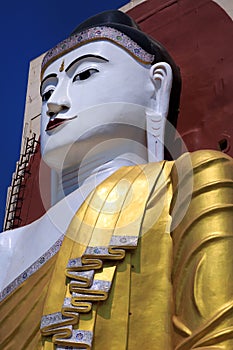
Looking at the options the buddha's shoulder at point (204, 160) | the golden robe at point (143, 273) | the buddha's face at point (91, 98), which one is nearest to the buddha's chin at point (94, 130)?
the buddha's face at point (91, 98)

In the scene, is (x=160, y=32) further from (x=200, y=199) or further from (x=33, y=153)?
(x=200, y=199)

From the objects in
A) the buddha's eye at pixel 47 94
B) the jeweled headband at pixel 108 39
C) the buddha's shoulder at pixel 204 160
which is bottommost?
the buddha's shoulder at pixel 204 160

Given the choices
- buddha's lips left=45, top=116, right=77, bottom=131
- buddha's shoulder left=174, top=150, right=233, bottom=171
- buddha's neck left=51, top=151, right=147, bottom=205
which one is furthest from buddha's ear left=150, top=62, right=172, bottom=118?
buddha's shoulder left=174, top=150, right=233, bottom=171

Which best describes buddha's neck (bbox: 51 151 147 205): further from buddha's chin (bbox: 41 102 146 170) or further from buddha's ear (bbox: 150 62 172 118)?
buddha's ear (bbox: 150 62 172 118)

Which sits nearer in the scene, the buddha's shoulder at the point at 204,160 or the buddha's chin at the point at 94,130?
the buddha's shoulder at the point at 204,160

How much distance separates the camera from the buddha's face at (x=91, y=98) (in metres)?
2.62

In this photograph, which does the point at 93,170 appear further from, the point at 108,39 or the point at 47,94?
the point at 108,39

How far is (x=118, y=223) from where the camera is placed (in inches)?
88.4

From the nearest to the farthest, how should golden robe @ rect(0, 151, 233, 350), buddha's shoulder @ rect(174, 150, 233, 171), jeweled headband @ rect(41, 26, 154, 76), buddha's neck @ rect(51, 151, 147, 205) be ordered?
1. golden robe @ rect(0, 151, 233, 350)
2. buddha's shoulder @ rect(174, 150, 233, 171)
3. buddha's neck @ rect(51, 151, 147, 205)
4. jeweled headband @ rect(41, 26, 154, 76)

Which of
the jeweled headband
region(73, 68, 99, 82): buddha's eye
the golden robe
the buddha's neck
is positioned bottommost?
the golden robe

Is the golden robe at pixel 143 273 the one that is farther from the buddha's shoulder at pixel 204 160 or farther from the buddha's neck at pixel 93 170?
the buddha's neck at pixel 93 170

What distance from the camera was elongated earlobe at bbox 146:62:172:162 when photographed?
106 inches

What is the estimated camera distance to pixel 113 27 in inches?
112

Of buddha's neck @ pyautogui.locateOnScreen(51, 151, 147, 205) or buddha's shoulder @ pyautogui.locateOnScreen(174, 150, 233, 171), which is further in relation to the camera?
buddha's neck @ pyautogui.locateOnScreen(51, 151, 147, 205)
